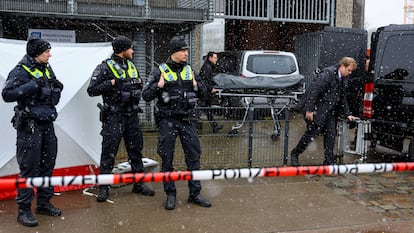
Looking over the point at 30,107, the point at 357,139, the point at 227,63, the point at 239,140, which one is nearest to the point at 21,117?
the point at 30,107

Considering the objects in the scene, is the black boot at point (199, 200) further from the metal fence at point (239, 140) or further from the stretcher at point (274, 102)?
the stretcher at point (274, 102)

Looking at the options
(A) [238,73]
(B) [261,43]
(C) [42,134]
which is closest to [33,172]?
(C) [42,134]

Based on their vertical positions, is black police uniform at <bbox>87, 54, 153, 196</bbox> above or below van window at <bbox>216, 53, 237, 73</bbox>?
below

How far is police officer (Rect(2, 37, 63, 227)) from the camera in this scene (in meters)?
4.39

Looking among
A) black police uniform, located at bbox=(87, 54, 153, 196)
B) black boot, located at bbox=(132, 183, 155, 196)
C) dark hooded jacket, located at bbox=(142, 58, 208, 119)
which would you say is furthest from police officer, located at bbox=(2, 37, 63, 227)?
black boot, located at bbox=(132, 183, 155, 196)

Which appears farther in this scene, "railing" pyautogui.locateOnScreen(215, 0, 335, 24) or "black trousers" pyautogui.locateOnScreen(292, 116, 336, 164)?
"railing" pyautogui.locateOnScreen(215, 0, 335, 24)

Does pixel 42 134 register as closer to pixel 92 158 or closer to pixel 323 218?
pixel 92 158

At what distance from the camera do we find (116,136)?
5117 millimetres

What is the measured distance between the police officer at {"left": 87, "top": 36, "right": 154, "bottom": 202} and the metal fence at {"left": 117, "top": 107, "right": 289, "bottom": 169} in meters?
1.31

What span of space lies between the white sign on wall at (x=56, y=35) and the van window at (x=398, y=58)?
731 cm

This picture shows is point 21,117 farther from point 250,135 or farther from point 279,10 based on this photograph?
point 279,10

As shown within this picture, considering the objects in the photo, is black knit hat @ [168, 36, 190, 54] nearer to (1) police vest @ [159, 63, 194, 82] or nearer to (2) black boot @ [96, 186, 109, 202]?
(1) police vest @ [159, 63, 194, 82]

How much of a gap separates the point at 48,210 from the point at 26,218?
0.32 m

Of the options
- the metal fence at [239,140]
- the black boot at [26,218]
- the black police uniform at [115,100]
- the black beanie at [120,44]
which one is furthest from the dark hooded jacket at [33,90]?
the metal fence at [239,140]
